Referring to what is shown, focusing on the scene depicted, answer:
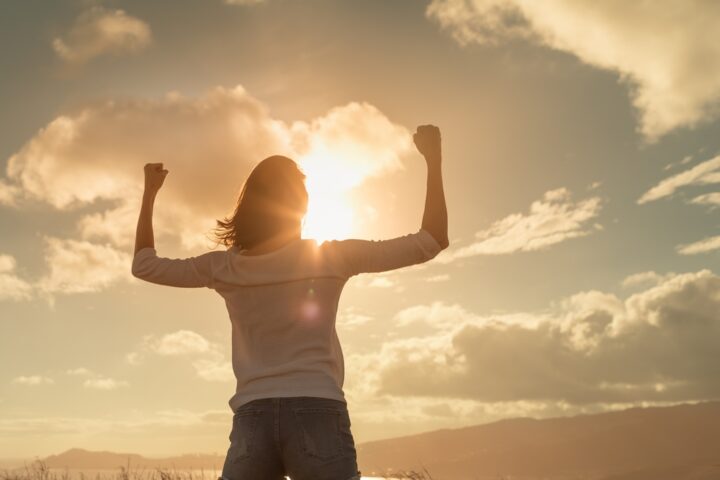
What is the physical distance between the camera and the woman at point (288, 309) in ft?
10.3

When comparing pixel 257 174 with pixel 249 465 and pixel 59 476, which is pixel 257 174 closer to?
pixel 249 465

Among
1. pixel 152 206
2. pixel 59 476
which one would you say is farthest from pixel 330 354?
pixel 59 476

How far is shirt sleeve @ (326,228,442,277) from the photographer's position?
10.9 ft

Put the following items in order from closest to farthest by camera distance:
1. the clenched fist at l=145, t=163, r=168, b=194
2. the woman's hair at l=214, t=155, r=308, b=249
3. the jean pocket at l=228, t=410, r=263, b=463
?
the jean pocket at l=228, t=410, r=263, b=463, the woman's hair at l=214, t=155, r=308, b=249, the clenched fist at l=145, t=163, r=168, b=194

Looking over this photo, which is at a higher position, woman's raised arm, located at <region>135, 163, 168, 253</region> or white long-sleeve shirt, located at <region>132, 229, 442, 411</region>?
woman's raised arm, located at <region>135, 163, 168, 253</region>

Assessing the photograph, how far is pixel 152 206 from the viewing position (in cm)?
410

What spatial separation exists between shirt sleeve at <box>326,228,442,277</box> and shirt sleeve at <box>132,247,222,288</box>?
2.45 ft

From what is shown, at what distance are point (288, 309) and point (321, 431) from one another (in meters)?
0.60

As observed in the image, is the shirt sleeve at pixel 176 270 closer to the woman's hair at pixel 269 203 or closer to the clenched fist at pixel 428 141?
the woman's hair at pixel 269 203

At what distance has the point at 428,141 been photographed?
11.9 feet

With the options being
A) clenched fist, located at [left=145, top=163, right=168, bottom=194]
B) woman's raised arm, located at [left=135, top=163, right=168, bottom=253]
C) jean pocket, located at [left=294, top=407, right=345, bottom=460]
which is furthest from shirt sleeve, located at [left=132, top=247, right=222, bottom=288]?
jean pocket, located at [left=294, top=407, right=345, bottom=460]

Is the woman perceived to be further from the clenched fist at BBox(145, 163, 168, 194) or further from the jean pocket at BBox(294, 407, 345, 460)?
the clenched fist at BBox(145, 163, 168, 194)

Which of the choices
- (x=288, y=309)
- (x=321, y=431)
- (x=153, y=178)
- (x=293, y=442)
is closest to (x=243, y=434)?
(x=293, y=442)

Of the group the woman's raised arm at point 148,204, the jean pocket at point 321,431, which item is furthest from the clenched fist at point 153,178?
the jean pocket at point 321,431
